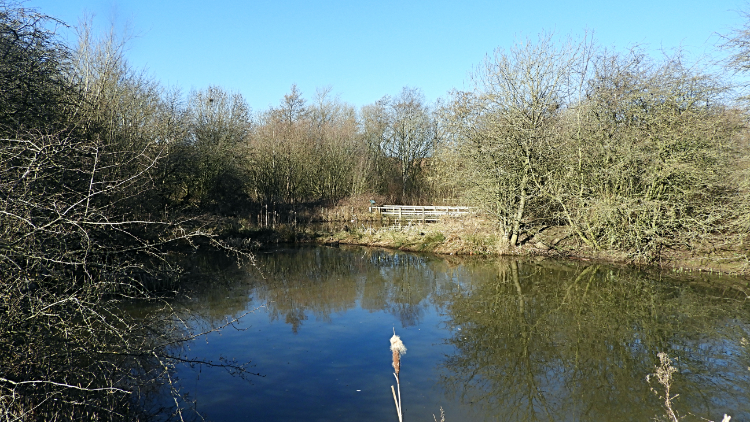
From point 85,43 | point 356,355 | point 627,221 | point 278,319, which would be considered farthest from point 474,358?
point 85,43

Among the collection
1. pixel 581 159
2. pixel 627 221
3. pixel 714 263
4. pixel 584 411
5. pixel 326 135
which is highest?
pixel 326 135

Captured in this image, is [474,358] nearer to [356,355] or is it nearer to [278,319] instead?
[356,355]

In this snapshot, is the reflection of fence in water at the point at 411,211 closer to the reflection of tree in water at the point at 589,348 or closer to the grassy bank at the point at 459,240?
the grassy bank at the point at 459,240

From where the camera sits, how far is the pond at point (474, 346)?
596 cm

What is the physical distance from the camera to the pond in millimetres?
5965

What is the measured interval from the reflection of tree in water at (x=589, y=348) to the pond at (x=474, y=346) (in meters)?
0.03

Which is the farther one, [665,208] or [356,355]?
[665,208]

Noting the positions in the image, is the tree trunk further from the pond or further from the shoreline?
the pond

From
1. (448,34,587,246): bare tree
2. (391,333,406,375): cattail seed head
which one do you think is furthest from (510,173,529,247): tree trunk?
(391,333,406,375): cattail seed head

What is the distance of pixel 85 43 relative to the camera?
47.0 feet

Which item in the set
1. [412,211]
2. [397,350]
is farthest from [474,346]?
A: [412,211]

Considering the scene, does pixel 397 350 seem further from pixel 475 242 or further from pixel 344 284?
pixel 475 242

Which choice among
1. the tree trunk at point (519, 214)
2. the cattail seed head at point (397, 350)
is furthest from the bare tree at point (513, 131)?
the cattail seed head at point (397, 350)

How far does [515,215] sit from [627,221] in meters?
3.63
